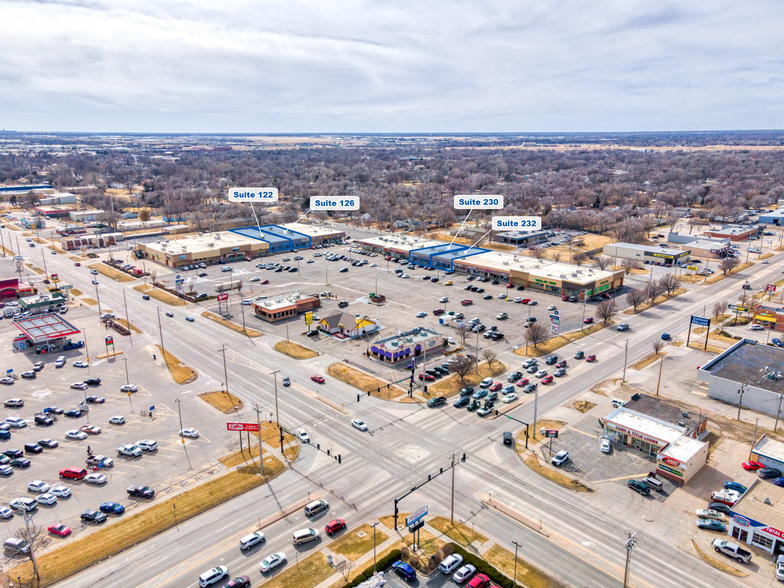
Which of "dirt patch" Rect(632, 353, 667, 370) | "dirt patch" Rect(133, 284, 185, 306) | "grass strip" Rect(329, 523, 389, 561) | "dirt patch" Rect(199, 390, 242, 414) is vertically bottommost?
"grass strip" Rect(329, 523, 389, 561)

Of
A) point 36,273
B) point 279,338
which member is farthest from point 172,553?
point 36,273

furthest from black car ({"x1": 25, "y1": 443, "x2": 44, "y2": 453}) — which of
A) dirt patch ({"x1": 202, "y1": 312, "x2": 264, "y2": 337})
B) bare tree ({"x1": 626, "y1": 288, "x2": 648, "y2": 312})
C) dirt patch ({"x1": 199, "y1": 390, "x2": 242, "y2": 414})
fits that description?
bare tree ({"x1": 626, "y1": 288, "x2": 648, "y2": 312})

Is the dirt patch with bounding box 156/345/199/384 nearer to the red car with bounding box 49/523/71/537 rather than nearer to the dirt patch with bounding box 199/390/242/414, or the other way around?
the dirt patch with bounding box 199/390/242/414

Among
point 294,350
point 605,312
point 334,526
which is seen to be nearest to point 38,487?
point 334,526

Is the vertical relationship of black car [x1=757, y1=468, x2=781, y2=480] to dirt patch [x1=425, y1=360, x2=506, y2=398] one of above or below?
below

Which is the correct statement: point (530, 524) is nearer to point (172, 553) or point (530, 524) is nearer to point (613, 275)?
point (172, 553)

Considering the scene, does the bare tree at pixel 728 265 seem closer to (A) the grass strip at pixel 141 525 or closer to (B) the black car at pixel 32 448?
(A) the grass strip at pixel 141 525
